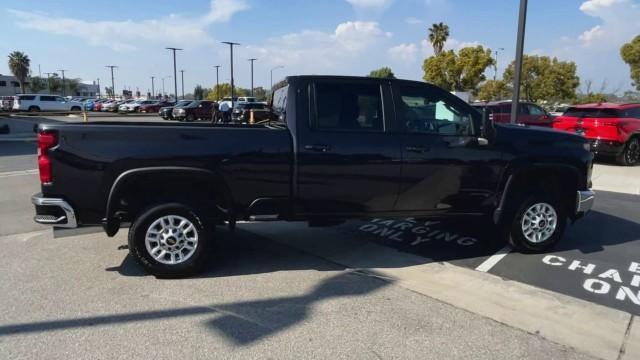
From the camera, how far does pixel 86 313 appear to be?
145 inches

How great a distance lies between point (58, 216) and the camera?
4.22 meters

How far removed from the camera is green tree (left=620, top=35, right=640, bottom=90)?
121 ft

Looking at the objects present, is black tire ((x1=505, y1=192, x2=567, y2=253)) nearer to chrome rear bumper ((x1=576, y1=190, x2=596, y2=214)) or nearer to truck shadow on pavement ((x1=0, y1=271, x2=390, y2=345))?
chrome rear bumper ((x1=576, y1=190, x2=596, y2=214))

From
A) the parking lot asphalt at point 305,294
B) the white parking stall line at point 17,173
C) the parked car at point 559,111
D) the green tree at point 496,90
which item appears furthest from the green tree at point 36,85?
the parking lot asphalt at point 305,294

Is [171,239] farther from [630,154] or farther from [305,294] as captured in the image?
[630,154]

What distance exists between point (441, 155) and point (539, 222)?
1562 mm

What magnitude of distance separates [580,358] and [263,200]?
114 inches

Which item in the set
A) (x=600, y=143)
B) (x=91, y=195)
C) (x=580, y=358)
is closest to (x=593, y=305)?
(x=580, y=358)

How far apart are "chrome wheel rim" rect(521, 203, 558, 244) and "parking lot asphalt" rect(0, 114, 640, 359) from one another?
0.92 feet

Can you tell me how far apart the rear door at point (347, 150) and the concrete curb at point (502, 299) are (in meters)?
0.71

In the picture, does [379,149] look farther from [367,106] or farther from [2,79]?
[2,79]

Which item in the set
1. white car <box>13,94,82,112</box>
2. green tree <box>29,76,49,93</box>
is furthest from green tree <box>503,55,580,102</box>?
green tree <box>29,76,49,93</box>

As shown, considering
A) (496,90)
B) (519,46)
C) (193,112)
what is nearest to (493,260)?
(519,46)

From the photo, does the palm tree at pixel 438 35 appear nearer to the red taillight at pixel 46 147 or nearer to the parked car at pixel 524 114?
the parked car at pixel 524 114
